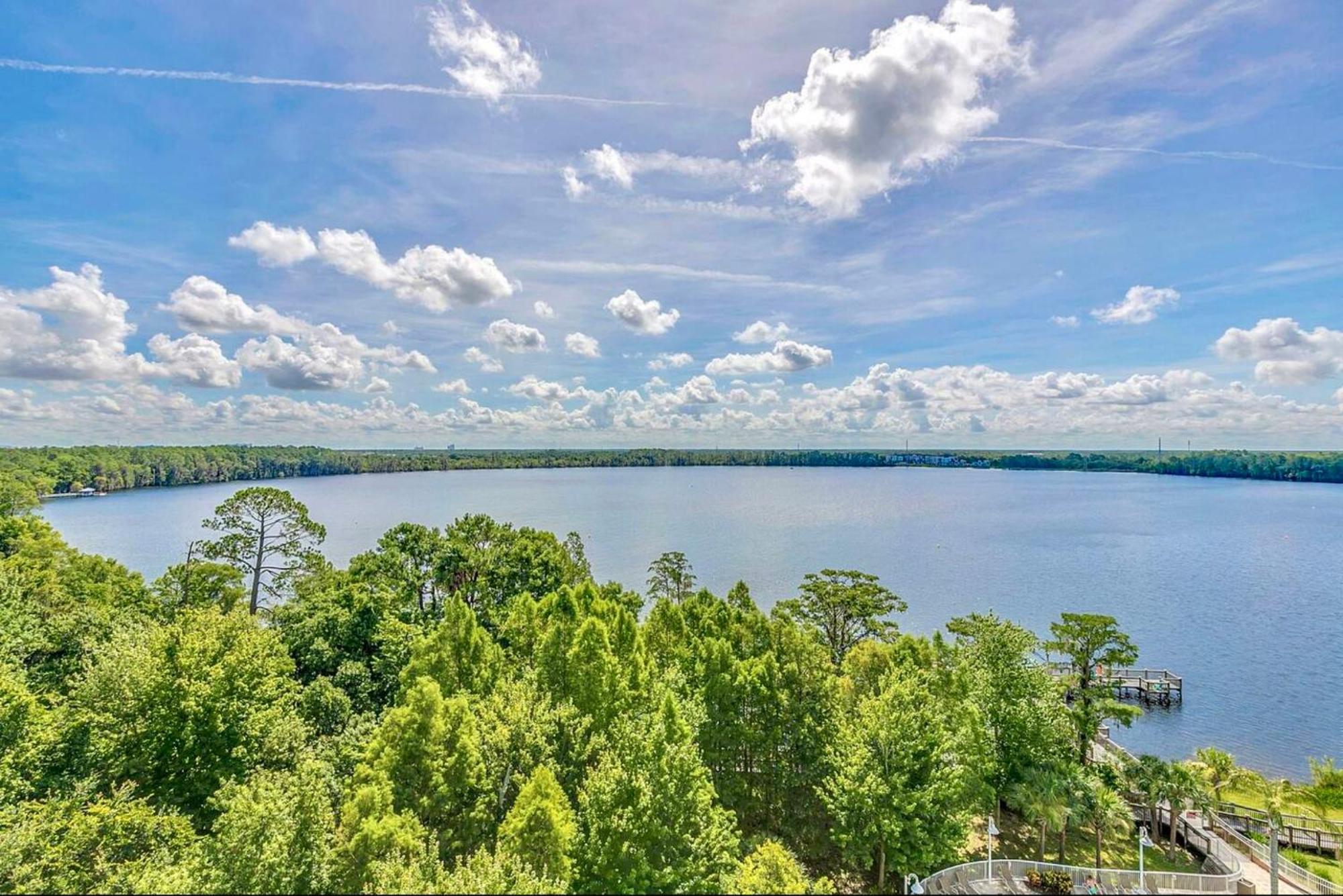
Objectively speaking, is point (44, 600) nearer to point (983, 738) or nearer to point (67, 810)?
point (67, 810)

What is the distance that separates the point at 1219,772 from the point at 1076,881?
10.7 m

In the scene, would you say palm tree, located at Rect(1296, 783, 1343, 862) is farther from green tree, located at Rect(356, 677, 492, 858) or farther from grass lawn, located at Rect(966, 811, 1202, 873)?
green tree, located at Rect(356, 677, 492, 858)

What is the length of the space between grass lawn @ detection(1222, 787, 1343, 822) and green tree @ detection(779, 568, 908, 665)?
1682cm

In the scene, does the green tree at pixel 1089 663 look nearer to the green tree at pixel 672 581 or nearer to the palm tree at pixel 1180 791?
the palm tree at pixel 1180 791

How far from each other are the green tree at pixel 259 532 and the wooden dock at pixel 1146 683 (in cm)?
5049

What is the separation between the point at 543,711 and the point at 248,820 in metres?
9.48

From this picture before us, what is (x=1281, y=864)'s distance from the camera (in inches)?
828

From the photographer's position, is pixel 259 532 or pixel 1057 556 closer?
pixel 259 532

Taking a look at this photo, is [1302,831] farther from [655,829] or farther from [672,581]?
[672,581]

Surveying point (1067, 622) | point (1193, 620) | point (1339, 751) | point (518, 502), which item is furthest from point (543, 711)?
point (518, 502)

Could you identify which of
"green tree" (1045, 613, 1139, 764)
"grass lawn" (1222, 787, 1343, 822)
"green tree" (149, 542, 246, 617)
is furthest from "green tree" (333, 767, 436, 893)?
"grass lawn" (1222, 787, 1343, 822)

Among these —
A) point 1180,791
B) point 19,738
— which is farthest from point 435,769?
point 1180,791

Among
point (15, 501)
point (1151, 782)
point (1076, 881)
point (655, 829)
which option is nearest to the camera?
point (655, 829)

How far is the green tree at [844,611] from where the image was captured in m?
40.7
